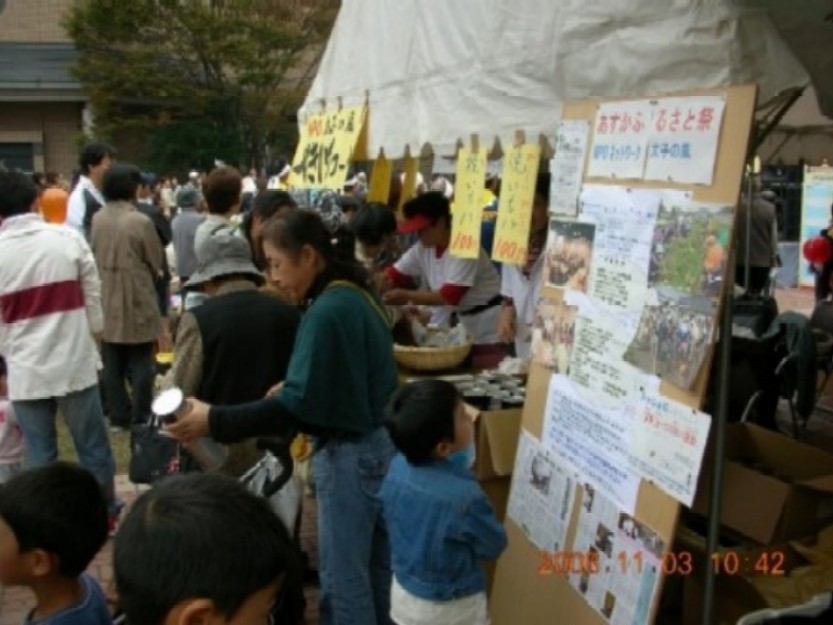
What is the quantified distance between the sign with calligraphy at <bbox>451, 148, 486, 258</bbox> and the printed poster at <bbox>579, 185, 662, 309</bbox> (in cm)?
69

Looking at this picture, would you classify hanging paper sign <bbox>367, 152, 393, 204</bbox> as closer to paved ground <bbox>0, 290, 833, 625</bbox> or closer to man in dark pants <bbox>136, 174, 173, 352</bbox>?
paved ground <bbox>0, 290, 833, 625</bbox>

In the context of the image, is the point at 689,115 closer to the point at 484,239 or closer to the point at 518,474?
the point at 518,474

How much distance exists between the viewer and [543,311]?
10.7 feet

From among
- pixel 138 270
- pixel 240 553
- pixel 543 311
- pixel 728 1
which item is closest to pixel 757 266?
pixel 138 270

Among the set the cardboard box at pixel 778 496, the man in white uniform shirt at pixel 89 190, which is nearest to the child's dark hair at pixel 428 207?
the cardboard box at pixel 778 496

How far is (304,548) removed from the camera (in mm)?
4938

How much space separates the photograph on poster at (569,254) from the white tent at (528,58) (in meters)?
0.37

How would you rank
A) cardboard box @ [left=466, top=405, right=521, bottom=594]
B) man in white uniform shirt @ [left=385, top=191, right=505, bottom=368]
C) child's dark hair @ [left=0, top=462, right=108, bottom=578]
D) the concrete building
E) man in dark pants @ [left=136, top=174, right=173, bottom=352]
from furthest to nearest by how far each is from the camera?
the concrete building
man in dark pants @ [left=136, top=174, right=173, bottom=352]
man in white uniform shirt @ [left=385, top=191, right=505, bottom=368]
cardboard box @ [left=466, top=405, right=521, bottom=594]
child's dark hair @ [left=0, top=462, right=108, bottom=578]

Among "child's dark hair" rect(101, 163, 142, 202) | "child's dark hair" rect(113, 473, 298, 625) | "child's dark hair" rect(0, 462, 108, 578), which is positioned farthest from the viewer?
"child's dark hair" rect(101, 163, 142, 202)

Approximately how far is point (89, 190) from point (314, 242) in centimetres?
486

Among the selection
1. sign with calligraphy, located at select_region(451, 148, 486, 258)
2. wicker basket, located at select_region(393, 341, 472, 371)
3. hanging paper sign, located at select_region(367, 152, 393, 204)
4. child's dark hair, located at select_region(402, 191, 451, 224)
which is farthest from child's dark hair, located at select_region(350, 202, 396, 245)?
sign with calligraphy, located at select_region(451, 148, 486, 258)

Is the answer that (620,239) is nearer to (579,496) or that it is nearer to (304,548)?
(579,496)

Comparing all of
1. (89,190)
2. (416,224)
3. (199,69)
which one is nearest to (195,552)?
(416,224)

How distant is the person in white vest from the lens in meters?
4.41
